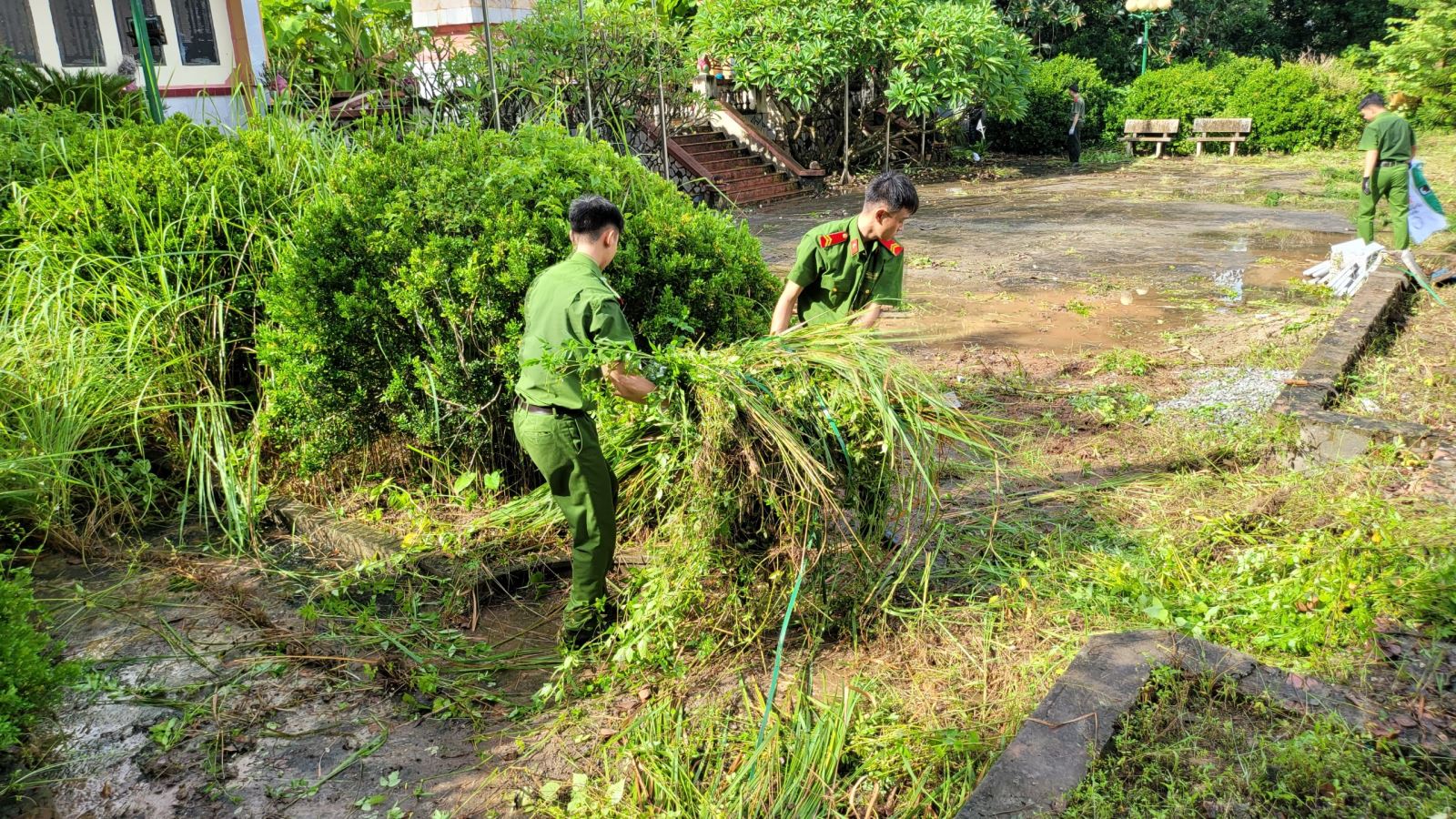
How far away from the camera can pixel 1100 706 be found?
3.06 metres

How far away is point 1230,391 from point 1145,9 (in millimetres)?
25551

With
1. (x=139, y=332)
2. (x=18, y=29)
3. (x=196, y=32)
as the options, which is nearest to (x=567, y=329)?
(x=139, y=332)

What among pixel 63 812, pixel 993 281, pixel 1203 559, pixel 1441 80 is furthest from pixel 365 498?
pixel 1441 80

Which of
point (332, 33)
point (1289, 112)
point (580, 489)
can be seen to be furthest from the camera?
point (1289, 112)

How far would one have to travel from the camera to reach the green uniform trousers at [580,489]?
3912mm

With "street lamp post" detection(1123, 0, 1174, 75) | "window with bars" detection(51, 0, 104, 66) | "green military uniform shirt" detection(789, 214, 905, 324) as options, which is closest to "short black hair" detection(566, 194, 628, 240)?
"green military uniform shirt" detection(789, 214, 905, 324)

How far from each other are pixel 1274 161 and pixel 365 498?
22.7 meters

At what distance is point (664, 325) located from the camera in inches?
194

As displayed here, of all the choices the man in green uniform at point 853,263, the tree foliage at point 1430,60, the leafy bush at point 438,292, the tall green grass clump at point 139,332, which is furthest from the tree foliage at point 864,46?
the man in green uniform at point 853,263

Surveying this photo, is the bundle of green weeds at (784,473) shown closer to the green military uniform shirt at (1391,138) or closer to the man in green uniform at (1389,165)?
the man in green uniform at (1389,165)

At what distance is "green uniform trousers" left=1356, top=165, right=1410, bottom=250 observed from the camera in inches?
371

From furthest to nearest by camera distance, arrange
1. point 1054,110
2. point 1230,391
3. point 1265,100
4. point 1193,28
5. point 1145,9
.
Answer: point 1193,28
point 1145,9
point 1054,110
point 1265,100
point 1230,391

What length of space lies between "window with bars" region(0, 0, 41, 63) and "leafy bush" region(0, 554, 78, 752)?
13.1 metres

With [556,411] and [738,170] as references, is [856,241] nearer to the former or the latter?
[556,411]
